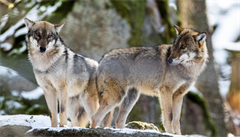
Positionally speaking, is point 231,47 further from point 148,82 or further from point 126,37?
point 148,82

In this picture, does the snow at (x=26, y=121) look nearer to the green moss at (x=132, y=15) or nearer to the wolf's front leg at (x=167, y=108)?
the wolf's front leg at (x=167, y=108)

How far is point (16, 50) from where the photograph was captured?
10.8 meters

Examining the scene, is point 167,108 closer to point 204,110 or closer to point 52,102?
point 52,102

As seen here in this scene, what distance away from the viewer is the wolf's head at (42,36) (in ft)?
21.7

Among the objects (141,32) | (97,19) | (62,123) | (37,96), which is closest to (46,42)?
(62,123)

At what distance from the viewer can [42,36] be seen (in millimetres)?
6664

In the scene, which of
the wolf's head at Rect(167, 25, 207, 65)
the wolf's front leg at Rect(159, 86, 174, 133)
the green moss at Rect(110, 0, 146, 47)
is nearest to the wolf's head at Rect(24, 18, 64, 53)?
the wolf's head at Rect(167, 25, 207, 65)

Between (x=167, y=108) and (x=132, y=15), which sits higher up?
(x=132, y=15)

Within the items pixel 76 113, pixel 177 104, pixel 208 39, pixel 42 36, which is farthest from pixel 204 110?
pixel 42 36

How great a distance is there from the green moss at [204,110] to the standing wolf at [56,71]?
765cm

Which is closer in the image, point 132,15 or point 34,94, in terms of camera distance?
point 34,94

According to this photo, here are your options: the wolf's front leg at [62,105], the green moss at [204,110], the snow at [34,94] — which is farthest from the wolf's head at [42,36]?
the green moss at [204,110]

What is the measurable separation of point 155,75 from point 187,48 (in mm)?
869

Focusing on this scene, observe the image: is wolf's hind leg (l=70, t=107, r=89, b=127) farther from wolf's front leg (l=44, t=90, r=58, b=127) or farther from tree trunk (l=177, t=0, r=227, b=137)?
tree trunk (l=177, t=0, r=227, b=137)
